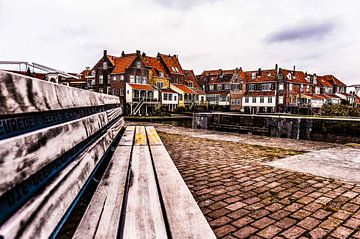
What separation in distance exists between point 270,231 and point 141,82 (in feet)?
158

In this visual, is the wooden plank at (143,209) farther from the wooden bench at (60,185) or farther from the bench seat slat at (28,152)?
the bench seat slat at (28,152)

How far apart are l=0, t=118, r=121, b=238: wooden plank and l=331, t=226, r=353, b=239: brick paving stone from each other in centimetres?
216

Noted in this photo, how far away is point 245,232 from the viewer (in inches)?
86.7

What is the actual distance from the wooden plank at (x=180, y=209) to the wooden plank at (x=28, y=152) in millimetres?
789

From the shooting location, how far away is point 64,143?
4.62 feet

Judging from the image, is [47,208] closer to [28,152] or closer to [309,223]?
[28,152]

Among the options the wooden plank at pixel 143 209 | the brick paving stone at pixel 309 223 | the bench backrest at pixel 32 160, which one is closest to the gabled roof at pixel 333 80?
the brick paving stone at pixel 309 223

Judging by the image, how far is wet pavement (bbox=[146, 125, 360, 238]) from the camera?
2297mm

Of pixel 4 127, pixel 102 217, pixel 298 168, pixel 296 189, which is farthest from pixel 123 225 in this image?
pixel 298 168

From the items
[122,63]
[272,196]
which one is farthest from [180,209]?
[122,63]

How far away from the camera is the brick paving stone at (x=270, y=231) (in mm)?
2154

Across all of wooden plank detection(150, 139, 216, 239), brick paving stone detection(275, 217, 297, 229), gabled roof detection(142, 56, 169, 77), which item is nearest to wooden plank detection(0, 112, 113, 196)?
wooden plank detection(150, 139, 216, 239)

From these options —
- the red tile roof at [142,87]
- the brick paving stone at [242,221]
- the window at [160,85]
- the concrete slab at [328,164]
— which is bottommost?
the concrete slab at [328,164]

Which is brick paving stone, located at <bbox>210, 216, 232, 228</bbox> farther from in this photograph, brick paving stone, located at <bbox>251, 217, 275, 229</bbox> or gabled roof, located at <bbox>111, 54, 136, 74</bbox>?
gabled roof, located at <bbox>111, 54, 136, 74</bbox>
